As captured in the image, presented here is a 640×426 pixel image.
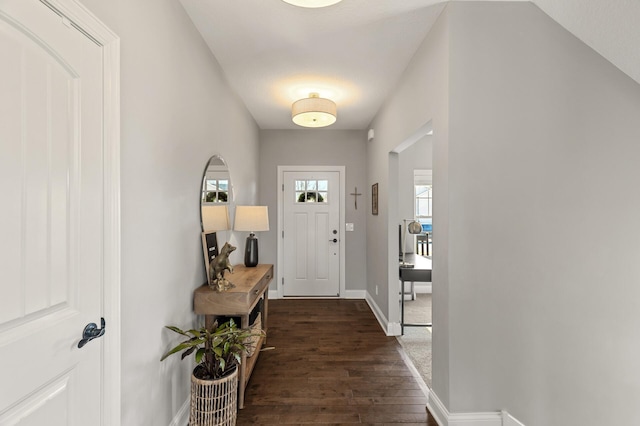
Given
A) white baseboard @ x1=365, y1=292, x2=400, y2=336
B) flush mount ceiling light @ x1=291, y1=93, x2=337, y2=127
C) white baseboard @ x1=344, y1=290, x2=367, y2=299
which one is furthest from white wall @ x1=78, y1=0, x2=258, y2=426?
white baseboard @ x1=344, y1=290, x2=367, y2=299

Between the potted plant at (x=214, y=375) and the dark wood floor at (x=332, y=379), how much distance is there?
0.38 metres

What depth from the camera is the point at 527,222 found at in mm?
1906

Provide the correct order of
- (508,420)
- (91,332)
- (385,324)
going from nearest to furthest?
(91,332), (508,420), (385,324)

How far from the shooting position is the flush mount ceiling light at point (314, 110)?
315 centimetres

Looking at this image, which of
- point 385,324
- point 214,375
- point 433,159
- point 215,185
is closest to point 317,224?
point 385,324

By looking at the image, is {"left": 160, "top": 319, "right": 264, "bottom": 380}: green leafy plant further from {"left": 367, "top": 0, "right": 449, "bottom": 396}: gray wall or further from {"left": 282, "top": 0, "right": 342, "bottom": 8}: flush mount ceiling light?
{"left": 282, "top": 0, "right": 342, "bottom": 8}: flush mount ceiling light

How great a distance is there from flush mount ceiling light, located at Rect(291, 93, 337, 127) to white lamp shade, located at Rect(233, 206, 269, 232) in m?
1.05

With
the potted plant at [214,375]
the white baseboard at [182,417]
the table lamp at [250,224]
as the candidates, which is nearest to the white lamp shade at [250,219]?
the table lamp at [250,224]

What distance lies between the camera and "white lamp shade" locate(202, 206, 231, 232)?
7.74ft

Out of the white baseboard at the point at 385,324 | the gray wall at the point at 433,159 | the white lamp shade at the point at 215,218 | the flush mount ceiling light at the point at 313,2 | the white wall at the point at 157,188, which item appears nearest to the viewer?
the white wall at the point at 157,188

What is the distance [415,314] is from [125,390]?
353 centimetres

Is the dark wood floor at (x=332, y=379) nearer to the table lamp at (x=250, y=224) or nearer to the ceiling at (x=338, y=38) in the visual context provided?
the table lamp at (x=250, y=224)

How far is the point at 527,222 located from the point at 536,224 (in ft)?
0.17

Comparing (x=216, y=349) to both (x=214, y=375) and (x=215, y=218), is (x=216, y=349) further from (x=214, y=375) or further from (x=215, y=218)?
(x=215, y=218)
